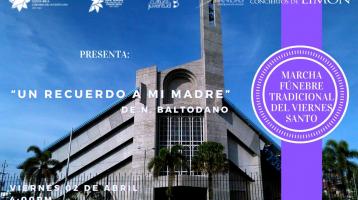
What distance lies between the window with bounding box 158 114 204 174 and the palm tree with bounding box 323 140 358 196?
634 inches

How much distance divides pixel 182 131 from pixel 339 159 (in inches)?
793

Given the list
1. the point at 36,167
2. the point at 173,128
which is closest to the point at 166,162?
the point at 173,128

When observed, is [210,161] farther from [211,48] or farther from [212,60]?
[211,48]

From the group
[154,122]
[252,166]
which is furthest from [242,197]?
[154,122]

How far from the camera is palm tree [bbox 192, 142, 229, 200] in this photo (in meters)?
37.6

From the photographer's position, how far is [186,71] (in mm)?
53469

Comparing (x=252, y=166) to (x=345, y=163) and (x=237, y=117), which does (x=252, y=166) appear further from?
(x=345, y=163)

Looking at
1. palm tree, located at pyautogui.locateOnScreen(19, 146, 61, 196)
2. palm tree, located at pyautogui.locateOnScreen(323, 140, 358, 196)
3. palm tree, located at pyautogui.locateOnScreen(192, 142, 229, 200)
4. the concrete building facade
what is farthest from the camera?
the concrete building facade

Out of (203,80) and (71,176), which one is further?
(71,176)

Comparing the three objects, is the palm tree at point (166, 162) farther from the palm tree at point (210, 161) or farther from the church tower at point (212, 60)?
the church tower at point (212, 60)

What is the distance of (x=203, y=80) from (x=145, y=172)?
1483 cm

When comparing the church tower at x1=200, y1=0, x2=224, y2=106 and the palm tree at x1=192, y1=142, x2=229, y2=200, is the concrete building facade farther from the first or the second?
the palm tree at x1=192, y1=142, x2=229, y2=200

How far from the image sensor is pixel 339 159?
46.8 meters

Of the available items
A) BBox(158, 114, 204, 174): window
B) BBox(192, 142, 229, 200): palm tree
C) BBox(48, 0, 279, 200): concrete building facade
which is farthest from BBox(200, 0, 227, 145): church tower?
BBox(192, 142, 229, 200): palm tree
